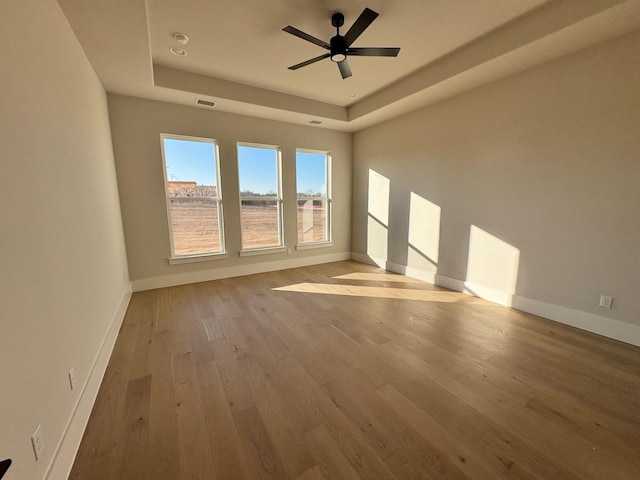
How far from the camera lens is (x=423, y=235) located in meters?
4.22

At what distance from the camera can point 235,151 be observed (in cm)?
425

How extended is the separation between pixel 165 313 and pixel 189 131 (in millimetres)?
2671

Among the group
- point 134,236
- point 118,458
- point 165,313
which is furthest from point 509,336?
point 134,236

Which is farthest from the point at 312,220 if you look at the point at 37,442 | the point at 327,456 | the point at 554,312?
the point at 37,442

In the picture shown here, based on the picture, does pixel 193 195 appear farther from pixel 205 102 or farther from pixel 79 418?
pixel 79 418

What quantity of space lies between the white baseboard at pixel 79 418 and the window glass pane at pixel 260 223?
2455 mm

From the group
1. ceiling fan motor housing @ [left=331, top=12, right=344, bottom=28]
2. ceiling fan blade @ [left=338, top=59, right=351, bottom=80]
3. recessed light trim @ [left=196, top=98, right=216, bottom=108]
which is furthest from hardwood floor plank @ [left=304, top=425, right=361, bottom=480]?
recessed light trim @ [left=196, top=98, right=216, bottom=108]

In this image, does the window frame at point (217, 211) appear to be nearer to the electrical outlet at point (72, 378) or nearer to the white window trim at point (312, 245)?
the white window trim at point (312, 245)

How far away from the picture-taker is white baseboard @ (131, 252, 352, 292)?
385 cm

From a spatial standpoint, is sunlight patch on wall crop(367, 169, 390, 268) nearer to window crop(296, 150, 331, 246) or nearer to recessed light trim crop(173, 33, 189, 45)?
window crop(296, 150, 331, 246)

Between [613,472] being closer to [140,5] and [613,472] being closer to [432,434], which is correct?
[432,434]

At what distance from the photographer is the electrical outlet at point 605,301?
96.9 inches

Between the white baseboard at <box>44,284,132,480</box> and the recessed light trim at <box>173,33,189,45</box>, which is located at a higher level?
the recessed light trim at <box>173,33,189,45</box>

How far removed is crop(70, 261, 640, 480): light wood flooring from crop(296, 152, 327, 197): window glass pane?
2808mm
